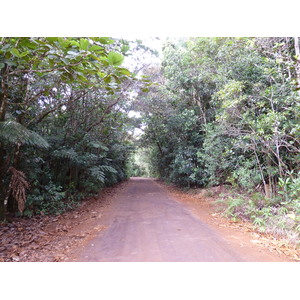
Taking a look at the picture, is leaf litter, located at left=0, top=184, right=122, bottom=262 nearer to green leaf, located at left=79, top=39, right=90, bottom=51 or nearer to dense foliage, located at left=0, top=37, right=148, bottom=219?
dense foliage, located at left=0, top=37, right=148, bottom=219

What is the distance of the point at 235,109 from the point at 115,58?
17.0 feet

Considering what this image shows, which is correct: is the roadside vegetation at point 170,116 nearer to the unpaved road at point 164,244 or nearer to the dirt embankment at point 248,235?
the dirt embankment at point 248,235

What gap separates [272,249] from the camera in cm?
324

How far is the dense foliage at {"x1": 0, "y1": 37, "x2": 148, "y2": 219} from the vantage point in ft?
8.02

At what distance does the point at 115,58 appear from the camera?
2.10 m

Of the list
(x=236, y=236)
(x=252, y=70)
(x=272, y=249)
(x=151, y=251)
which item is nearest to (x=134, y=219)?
(x=151, y=251)

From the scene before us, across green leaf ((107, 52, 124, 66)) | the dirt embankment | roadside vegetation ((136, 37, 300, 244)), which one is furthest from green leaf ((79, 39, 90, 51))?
the dirt embankment

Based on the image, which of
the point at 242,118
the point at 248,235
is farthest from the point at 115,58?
the point at 242,118

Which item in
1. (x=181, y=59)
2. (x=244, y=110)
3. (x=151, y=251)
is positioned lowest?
(x=151, y=251)

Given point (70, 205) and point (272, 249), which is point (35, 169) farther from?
point (272, 249)

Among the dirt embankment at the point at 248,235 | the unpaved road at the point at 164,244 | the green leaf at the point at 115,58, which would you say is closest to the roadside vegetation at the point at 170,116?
the green leaf at the point at 115,58

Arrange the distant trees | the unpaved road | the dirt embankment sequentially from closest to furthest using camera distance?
1. the unpaved road
2. the dirt embankment
3. the distant trees

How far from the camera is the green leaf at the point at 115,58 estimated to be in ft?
6.76

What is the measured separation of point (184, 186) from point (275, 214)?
7094 millimetres
